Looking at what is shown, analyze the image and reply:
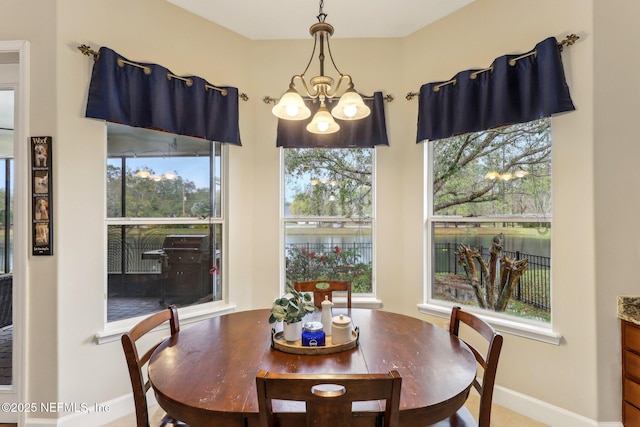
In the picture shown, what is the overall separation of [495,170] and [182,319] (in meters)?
2.69

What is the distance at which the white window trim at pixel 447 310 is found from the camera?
2.20 metres

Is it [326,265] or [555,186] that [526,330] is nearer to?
[555,186]

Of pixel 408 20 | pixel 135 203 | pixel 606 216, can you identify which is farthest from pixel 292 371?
pixel 408 20

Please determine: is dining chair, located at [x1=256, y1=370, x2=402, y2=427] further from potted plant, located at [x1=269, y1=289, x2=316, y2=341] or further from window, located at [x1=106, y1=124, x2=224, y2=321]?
window, located at [x1=106, y1=124, x2=224, y2=321]

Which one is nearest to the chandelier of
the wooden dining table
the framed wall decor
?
the wooden dining table

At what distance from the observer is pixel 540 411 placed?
2191 mm

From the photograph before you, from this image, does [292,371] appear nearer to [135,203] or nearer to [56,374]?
[56,374]

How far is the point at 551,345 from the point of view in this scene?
7.09 ft

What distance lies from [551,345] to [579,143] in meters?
1.32

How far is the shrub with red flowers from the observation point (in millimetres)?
3010

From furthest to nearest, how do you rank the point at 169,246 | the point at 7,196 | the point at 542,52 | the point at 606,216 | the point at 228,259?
the point at 228,259 < the point at 169,246 < the point at 7,196 < the point at 542,52 < the point at 606,216

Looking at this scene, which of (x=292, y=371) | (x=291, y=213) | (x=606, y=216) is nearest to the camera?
(x=292, y=371)

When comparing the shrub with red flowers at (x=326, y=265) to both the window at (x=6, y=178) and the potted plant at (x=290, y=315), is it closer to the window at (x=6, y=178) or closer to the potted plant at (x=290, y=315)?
the potted plant at (x=290, y=315)

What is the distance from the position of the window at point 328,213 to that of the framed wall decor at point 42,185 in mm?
1680
